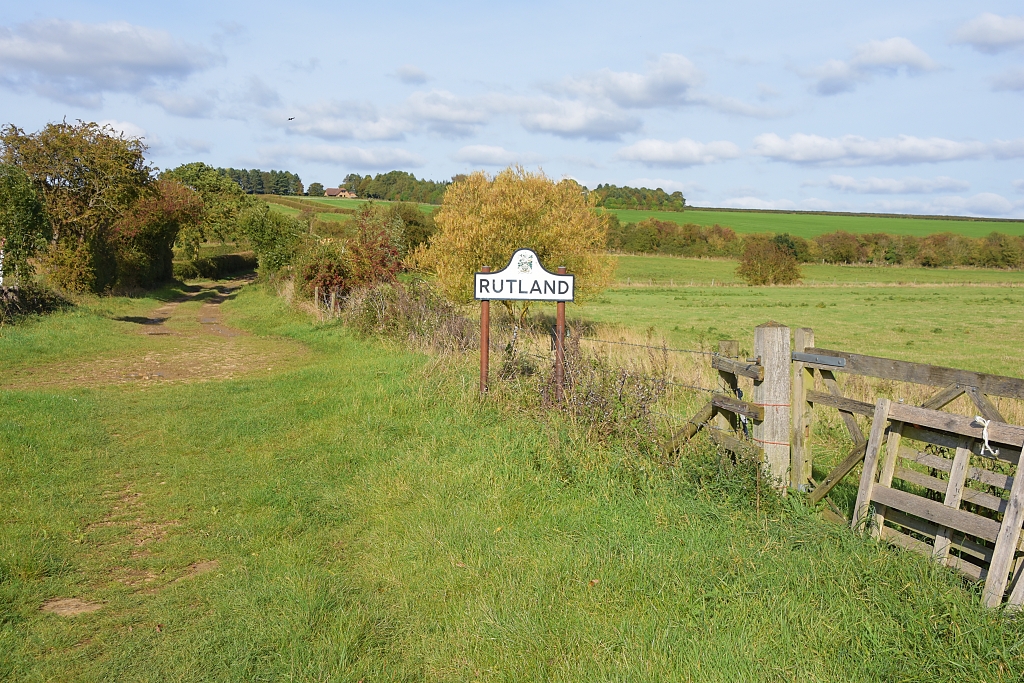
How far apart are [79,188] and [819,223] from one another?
122644 mm

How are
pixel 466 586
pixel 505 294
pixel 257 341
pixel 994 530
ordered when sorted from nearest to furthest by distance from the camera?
pixel 994 530, pixel 466 586, pixel 505 294, pixel 257 341

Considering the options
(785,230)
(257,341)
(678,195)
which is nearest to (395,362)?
(257,341)

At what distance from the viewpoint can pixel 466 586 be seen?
188 inches

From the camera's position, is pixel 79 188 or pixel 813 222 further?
pixel 813 222

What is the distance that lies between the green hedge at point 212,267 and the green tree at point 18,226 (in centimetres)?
2558

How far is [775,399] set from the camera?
19.2ft

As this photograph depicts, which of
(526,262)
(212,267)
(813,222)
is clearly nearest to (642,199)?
(813,222)

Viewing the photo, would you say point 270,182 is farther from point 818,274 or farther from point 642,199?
point 818,274

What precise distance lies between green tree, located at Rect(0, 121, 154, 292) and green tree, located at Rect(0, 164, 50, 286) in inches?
157

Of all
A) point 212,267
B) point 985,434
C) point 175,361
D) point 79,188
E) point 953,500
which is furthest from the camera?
point 212,267

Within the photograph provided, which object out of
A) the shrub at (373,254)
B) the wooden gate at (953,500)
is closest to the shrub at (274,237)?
the shrub at (373,254)

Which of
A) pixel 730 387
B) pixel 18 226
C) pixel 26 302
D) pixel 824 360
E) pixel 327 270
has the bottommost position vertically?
pixel 26 302

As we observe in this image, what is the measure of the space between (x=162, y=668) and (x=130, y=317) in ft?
72.2

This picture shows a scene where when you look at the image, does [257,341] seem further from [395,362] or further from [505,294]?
[505,294]
